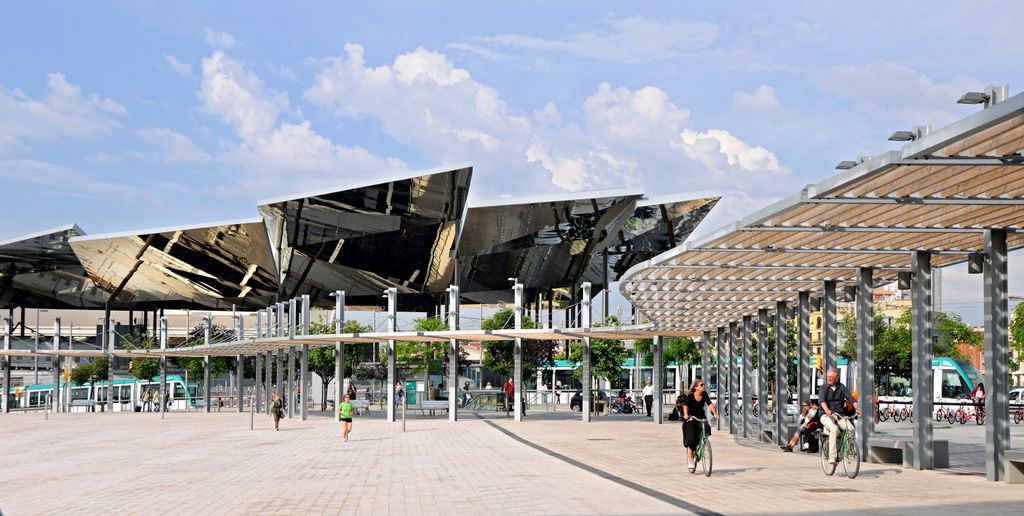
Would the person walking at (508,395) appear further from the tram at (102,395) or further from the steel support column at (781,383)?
the tram at (102,395)

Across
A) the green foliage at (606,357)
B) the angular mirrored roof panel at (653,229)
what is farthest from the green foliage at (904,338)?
the green foliage at (606,357)

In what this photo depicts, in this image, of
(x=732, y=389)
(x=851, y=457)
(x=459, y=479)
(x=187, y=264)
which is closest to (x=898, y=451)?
(x=851, y=457)

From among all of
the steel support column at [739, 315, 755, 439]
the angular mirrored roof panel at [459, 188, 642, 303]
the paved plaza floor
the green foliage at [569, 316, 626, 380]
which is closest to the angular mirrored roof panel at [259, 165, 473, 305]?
the angular mirrored roof panel at [459, 188, 642, 303]

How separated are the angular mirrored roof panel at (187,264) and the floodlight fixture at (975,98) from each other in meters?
52.1

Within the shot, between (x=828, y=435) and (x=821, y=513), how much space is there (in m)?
4.66

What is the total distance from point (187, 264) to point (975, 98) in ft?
188

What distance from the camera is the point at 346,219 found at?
183 ft

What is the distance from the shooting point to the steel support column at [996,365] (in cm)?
1371

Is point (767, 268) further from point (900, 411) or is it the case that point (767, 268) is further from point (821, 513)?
point (900, 411)

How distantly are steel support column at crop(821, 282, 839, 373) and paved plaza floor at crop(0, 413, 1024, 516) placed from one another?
1678 mm

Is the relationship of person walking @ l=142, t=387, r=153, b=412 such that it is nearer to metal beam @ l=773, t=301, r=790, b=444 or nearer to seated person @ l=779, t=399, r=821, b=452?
metal beam @ l=773, t=301, r=790, b=444

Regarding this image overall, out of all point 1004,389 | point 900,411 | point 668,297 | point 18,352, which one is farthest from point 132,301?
point 1004,389

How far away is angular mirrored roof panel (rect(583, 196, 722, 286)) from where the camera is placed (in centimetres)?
5747

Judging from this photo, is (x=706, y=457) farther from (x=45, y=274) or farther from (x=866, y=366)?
(x=45, y=274)
